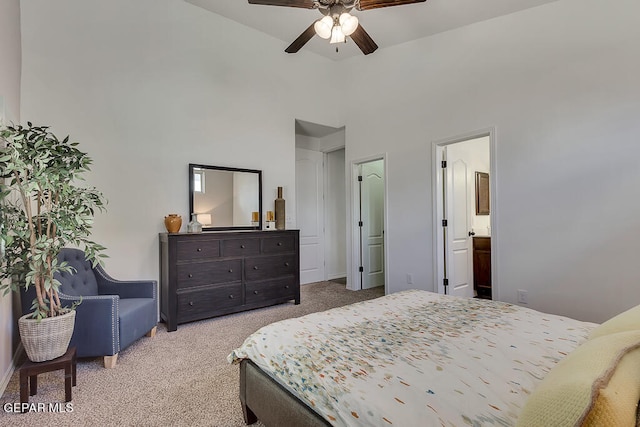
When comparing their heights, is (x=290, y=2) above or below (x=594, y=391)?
above

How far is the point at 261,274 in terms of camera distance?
378cm

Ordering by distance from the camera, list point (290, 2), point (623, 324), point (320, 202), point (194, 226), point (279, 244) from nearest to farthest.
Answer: point (623, 324), point (290, 2), point (194, 226), point (279, 244), point (320, 202)

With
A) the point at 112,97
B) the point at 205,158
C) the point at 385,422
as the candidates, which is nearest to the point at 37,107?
the point at 112,97

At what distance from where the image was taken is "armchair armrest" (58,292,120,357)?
229 centimetres

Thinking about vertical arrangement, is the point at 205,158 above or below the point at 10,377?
above

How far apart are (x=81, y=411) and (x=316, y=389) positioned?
1.64 metres

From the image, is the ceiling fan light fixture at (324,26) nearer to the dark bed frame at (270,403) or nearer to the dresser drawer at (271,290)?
the dark bed frame at (270,403)

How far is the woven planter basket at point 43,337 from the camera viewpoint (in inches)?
70.7

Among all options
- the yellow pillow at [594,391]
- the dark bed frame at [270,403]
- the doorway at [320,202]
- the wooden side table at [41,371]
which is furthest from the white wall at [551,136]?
the wooden side table at [41,371]

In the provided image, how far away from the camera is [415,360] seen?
3.96ft

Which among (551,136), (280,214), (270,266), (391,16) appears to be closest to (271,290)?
(270,266)

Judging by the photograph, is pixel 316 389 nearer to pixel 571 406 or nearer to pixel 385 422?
pixel 385 422

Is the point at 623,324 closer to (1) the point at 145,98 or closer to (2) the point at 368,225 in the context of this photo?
(2) the point at 368,225

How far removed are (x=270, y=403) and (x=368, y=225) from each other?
403cm
